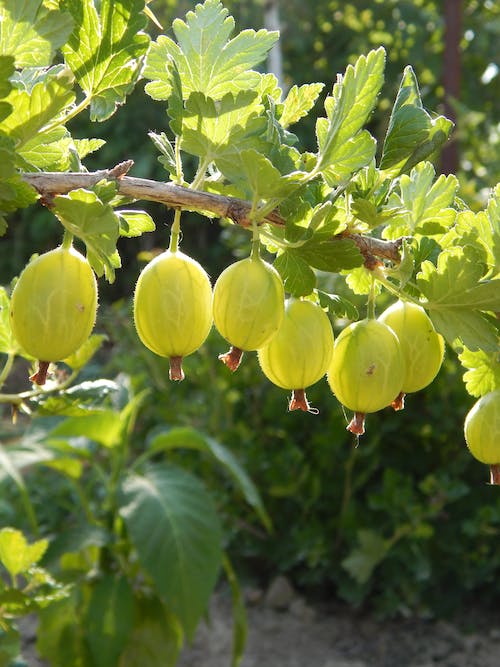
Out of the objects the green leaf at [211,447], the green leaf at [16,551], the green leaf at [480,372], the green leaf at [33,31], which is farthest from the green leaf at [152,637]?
the green leaf at [33,31]

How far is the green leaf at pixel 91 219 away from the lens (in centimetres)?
60

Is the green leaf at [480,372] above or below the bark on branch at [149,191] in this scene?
below

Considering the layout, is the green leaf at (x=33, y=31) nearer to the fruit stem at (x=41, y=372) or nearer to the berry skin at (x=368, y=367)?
the fruit stem at (x=41, y=372)

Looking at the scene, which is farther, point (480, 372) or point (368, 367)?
point (480, 372)

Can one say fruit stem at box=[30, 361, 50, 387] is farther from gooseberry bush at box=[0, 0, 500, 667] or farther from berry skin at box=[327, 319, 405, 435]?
berry skin at box=[327, 319, 405, 435]

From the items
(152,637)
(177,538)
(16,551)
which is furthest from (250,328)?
(152,637)

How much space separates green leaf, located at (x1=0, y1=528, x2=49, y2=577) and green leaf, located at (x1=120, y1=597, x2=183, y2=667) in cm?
106

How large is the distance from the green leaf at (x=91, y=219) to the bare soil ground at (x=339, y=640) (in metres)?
2.36

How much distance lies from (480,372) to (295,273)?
223 mm

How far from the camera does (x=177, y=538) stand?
2139 mm

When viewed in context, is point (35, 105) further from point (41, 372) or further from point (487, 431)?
point (487, 431)

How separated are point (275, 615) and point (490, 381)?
238 centimetres

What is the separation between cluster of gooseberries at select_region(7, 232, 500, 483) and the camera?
63 centimetres

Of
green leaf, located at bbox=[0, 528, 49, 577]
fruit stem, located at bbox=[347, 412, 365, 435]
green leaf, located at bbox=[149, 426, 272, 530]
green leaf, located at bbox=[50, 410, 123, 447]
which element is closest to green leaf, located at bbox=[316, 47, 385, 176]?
fruit stem, located at bbox=[347, 412, 365, 435]
